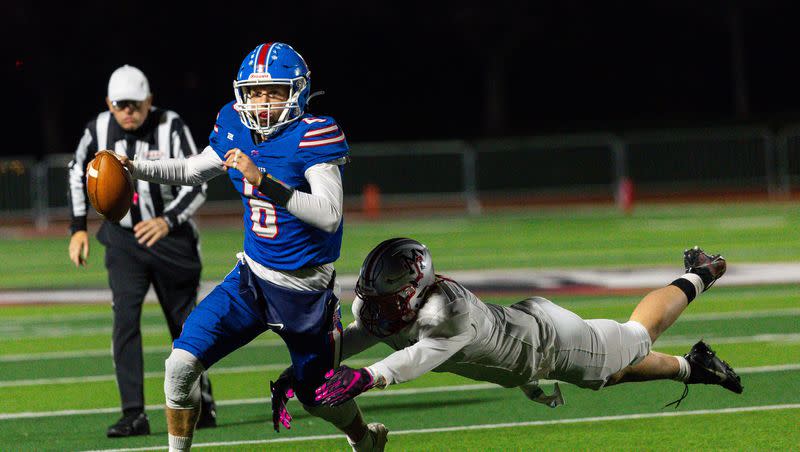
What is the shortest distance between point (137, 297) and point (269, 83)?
1.92 metres

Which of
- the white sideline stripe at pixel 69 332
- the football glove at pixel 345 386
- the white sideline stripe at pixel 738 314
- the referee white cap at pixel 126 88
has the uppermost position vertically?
the referee white cap at pixel 126 88

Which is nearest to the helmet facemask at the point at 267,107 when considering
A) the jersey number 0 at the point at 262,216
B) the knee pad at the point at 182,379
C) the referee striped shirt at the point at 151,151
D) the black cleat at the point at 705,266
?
the jersey number 0 at the point at 262,216

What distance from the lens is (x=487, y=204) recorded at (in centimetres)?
2512

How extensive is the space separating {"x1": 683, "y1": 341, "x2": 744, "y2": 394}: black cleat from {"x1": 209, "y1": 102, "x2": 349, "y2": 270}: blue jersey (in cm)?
179

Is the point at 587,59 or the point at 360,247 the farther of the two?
the point at 587,59

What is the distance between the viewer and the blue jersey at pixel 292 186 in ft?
16.7

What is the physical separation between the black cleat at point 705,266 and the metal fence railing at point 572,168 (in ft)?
58.8

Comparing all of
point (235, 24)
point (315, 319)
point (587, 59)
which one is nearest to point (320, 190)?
point (315, 319)

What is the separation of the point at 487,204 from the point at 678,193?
12.4 feet

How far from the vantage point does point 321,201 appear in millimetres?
4848

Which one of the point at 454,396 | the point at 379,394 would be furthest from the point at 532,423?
the point at 379,394

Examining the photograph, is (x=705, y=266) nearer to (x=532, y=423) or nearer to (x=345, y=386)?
(x=532, y=423)

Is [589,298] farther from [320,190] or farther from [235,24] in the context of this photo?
[235,24]

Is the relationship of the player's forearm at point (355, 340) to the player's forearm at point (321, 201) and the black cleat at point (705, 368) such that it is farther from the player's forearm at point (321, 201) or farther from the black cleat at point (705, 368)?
the black cleat at point (705, 368)
